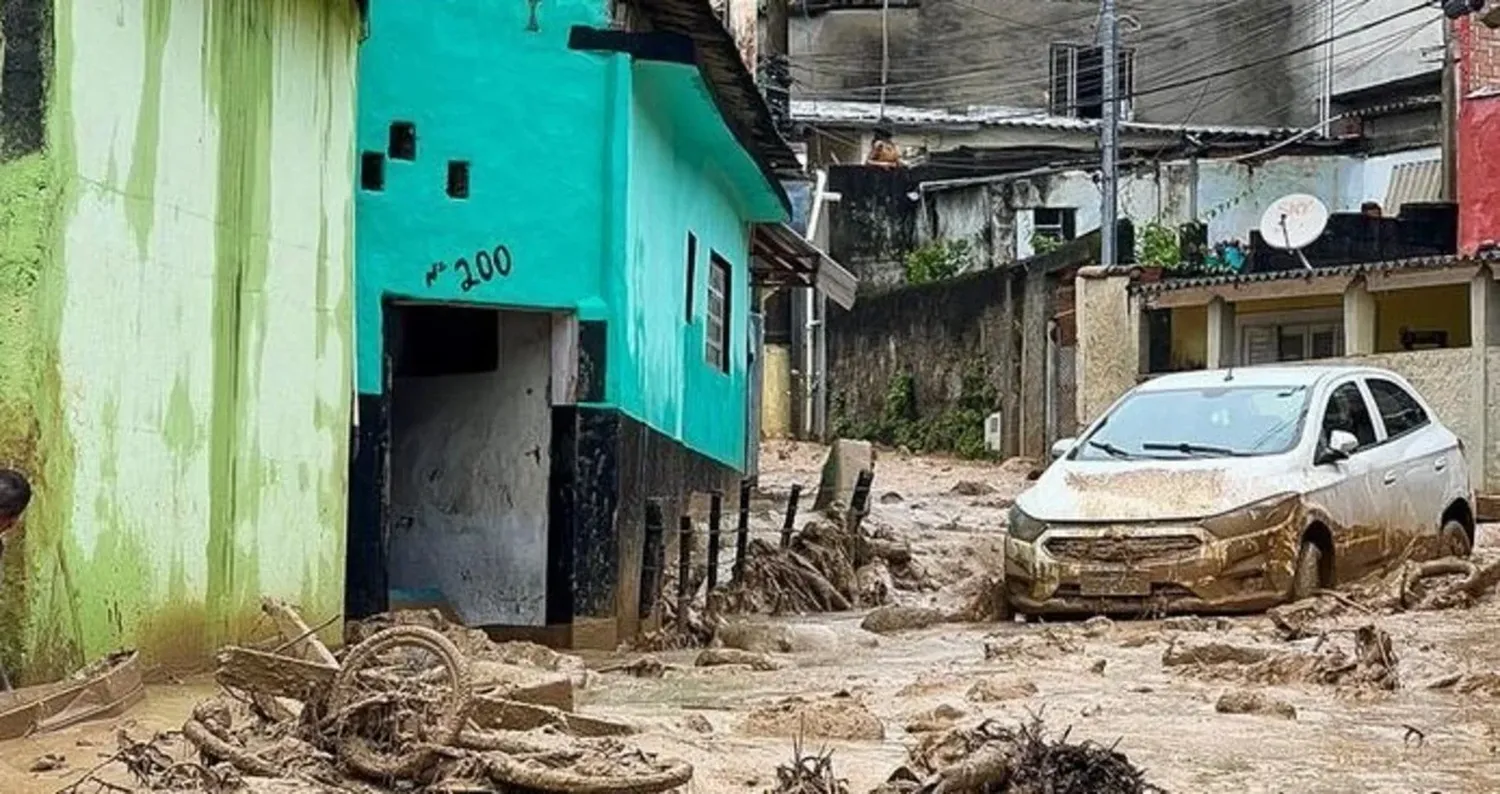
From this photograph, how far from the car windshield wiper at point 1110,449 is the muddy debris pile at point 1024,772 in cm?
738

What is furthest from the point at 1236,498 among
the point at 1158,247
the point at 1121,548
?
the point at 1158,247

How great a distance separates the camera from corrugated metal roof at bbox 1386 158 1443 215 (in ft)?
113

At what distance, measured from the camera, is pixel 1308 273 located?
25.1 metres

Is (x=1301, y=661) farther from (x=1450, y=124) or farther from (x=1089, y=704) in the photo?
(x=1450, y=124)

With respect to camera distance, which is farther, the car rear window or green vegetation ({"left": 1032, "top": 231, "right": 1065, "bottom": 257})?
green vegetation ({"left": 1032, "top": 231, "right": 1065, "bottom": 257})

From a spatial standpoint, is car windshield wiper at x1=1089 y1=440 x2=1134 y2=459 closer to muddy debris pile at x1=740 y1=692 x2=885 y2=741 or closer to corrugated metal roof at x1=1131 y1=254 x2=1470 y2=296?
muddy debris pile at x1=740 y1=692 x2=885 y2=741

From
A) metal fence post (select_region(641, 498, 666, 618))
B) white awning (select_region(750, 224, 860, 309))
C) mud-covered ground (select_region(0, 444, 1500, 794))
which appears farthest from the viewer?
white awning (select_region(750, 224, 860, 309))

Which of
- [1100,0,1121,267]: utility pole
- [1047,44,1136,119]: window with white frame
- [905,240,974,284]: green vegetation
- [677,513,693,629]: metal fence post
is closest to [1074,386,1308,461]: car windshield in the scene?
[677,513,693,629]: metal fence post

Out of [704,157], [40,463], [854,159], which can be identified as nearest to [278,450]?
[40,463]

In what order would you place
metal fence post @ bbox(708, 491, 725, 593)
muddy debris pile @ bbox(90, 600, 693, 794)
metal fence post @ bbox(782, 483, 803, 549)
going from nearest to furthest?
muddy debris pile @ bbox(90, 600, 693, 794) < metal fence post @ bbox(708, 491, 725, 593) < metal fence post @ bbox(782, 483, 803, 549)

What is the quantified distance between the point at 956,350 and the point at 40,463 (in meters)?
27.9

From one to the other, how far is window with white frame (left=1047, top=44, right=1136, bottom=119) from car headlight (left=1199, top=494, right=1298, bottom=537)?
32118mm

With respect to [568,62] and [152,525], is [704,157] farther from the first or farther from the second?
[152,525]

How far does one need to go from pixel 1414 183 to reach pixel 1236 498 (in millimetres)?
24310
